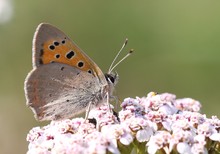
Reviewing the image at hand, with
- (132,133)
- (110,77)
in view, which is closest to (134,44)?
(110,77)

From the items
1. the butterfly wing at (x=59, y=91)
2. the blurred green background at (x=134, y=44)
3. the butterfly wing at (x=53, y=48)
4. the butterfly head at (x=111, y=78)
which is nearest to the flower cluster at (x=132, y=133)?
the butterfly wing at (x=59, y=91)

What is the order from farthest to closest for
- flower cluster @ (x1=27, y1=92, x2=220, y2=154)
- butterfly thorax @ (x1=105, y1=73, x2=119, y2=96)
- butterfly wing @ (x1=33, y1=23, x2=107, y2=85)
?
butterfly thorax @ (x1=105, y1=73, x2=119, y2=96) → butterfly wing @ (x1=33, y1=23, x2=107, y2=85) → flower cluster @ (x1=27, y1=92, x2=220, y2=154)

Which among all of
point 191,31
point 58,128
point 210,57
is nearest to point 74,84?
point 58,128

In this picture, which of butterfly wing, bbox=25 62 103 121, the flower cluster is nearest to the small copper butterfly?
butterfly wing, bbox=25 62 103 121

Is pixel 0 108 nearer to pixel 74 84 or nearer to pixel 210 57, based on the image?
pixel 210 57

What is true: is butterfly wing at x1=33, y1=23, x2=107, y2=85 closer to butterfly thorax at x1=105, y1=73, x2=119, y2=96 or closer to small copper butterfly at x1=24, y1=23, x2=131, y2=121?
small copper butterfly at x1=24, y1=23, x2=131, y2=121

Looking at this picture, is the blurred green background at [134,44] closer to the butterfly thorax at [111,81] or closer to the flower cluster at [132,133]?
the butterfly thorax at [111,81]

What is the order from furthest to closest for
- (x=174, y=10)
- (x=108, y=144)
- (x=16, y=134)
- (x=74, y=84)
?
(x=174, y=10) < (x=16, y=134) < (x=74, y=84) < (x=108, y=144)
